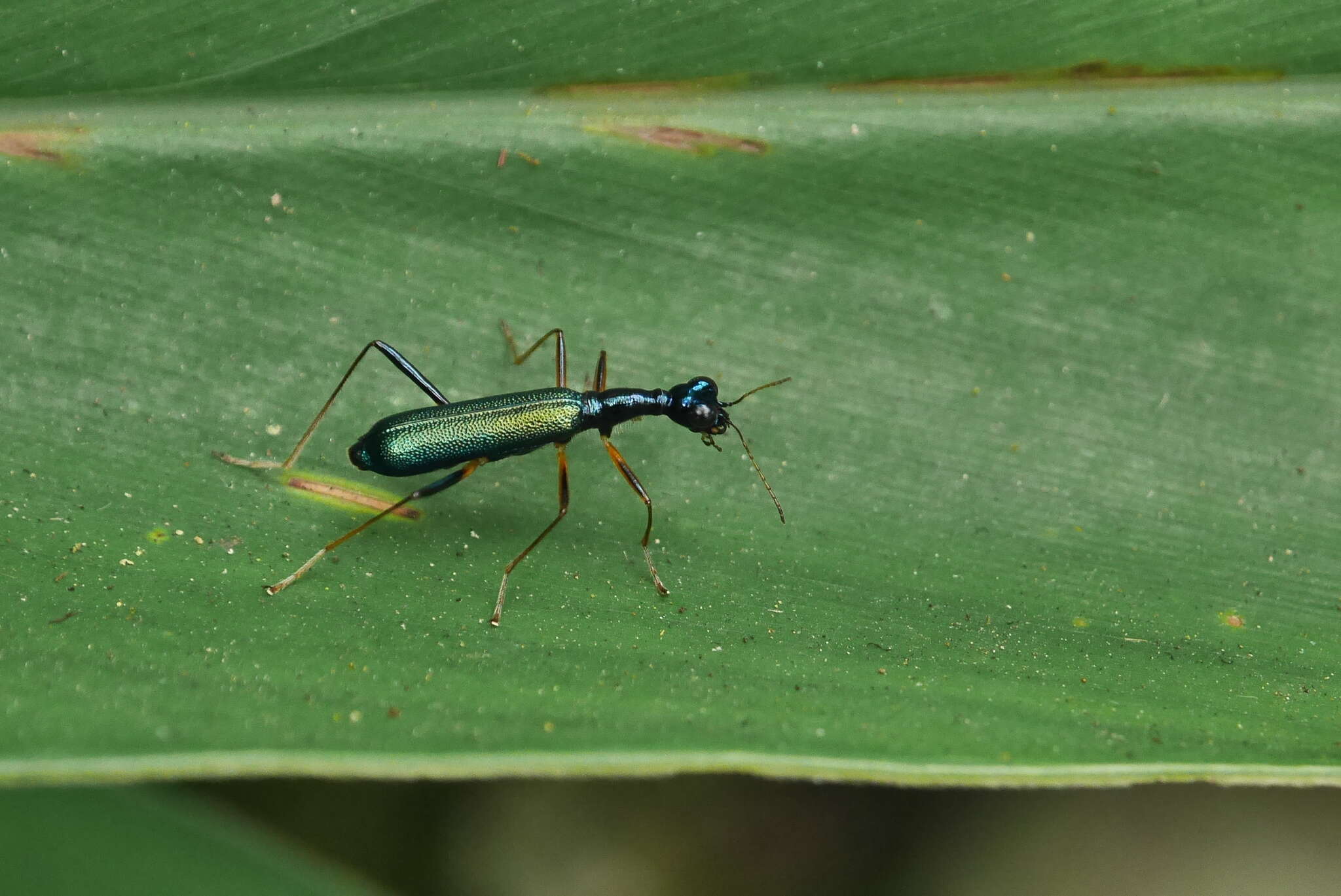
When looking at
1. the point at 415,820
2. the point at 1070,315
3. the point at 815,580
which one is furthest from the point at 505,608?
the point at 1070,315

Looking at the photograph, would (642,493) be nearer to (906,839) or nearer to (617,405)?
(617,405)

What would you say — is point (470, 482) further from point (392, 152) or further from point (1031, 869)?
point (1031, 869)

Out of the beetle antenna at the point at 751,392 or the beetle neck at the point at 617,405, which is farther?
the beetle neck at the point at 617,405

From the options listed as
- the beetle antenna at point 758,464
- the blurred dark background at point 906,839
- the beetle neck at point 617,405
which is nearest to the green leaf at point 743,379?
the beetle antenna at point 758,464

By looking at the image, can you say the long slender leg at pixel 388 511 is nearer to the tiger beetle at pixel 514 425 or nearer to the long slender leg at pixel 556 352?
the tiger beetle at pixel 514 425

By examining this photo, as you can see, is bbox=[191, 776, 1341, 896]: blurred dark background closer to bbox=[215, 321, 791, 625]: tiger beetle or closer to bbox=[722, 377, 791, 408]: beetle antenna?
bbox=[215, 321, 791, 625]: tiger beetle

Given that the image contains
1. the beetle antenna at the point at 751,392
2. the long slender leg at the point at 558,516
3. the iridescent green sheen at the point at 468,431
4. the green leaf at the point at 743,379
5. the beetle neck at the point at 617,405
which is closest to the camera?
the green leaf at the point at 743,379

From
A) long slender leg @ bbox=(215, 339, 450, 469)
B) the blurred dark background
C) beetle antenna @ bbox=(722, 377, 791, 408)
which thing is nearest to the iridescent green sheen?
long slender leg @ bbox=(215, 339, 450, 469)
